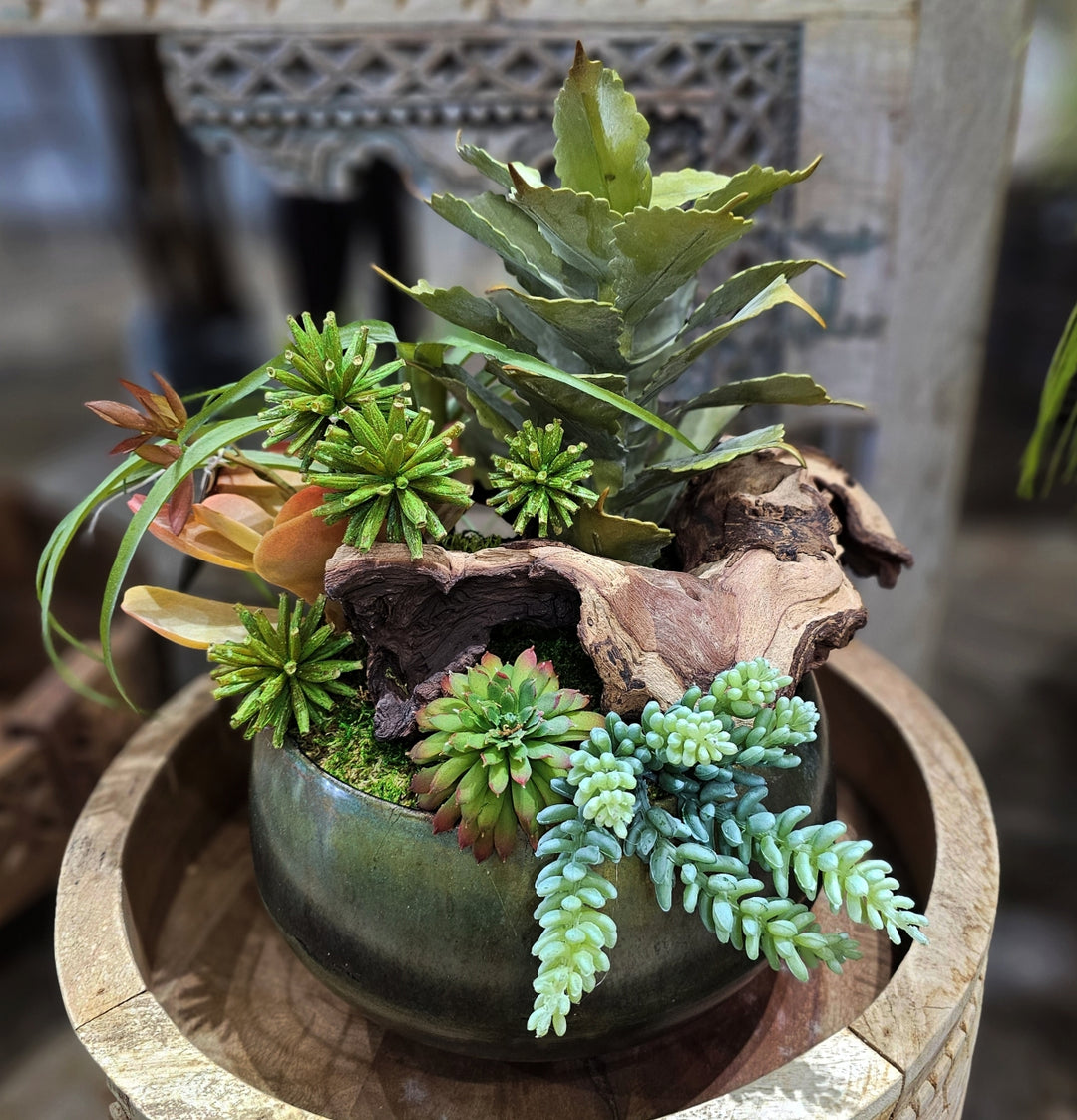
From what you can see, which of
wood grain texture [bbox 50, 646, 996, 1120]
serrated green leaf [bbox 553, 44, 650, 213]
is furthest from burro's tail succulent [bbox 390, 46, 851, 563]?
wood grain texture [bbox 50, 646, 996, 1120]

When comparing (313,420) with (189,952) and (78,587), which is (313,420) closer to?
(189,952)

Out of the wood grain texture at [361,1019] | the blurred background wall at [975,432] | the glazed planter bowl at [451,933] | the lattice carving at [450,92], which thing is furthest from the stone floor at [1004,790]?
the lattice carving at [450,92]

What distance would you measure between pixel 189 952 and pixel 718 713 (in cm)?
45

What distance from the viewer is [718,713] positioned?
0.47 metres

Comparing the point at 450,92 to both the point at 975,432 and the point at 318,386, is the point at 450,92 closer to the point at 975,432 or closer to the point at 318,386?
the point at 318,386

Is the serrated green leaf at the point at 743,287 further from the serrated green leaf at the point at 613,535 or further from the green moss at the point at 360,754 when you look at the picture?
the green moss at the point at 360,754

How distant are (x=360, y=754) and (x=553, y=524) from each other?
17cm

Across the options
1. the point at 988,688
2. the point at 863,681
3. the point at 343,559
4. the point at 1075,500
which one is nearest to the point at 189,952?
the point at 343,559

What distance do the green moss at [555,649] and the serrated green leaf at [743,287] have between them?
0.69ft

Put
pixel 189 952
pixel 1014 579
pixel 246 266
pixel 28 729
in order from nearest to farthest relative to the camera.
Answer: pixel 189 952 → pixel 28 729 → pixel 1014 579 → pixel 246 266

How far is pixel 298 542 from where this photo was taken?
1.78ft

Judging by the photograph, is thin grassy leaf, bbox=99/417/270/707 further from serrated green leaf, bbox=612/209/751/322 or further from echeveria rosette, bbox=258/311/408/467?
serrated green leaf, bbox=612/209/751/322

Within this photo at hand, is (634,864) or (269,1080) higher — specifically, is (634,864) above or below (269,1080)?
above

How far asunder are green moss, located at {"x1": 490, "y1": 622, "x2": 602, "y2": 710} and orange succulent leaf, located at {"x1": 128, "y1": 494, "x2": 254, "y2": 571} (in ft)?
0.54
